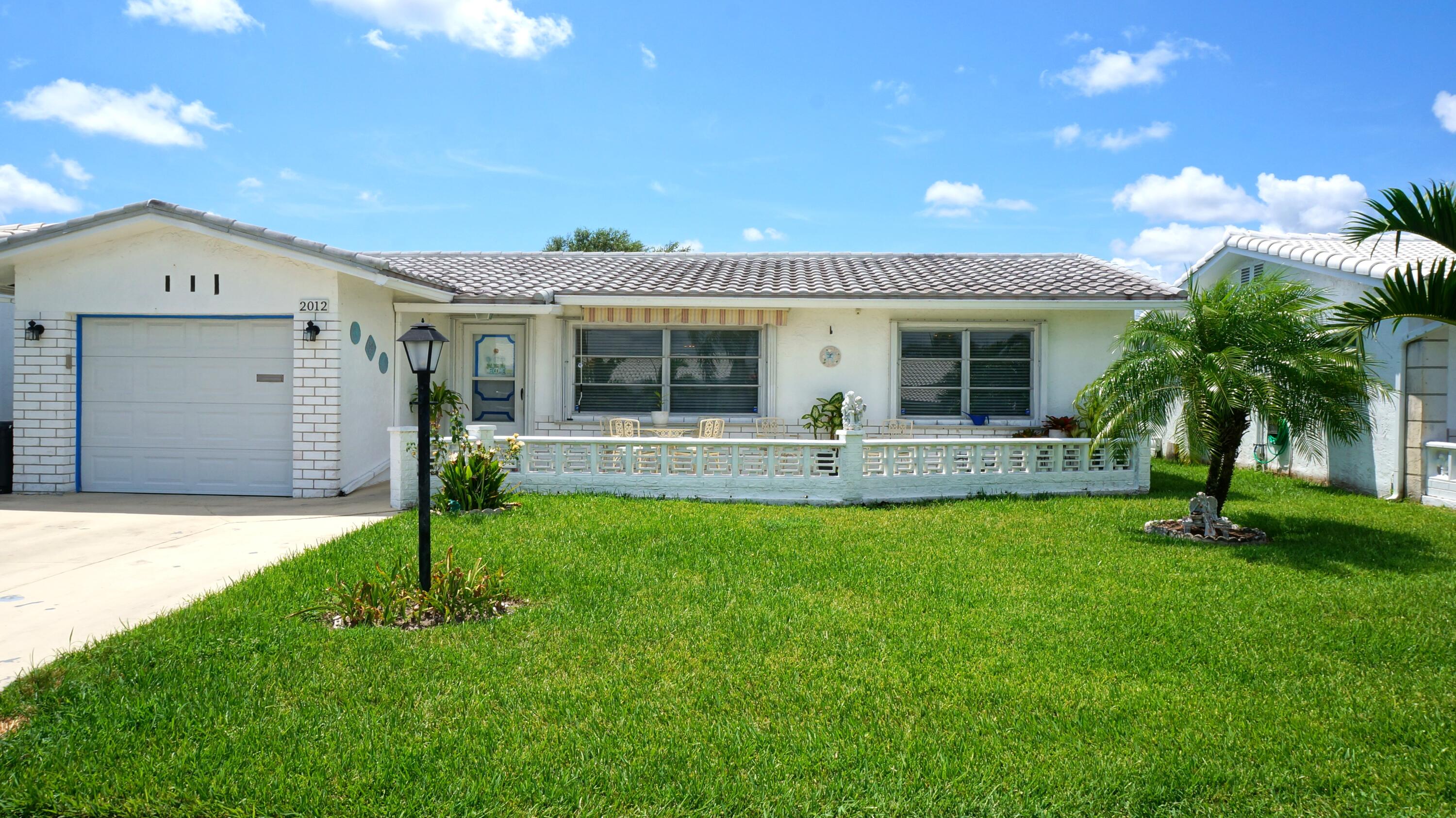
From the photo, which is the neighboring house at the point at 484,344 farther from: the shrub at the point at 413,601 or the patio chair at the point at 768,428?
the shrub at the point at 413,601

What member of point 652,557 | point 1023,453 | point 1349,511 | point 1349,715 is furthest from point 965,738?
point 1349,511

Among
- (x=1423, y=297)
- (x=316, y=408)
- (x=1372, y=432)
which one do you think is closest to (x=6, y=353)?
(x=316, y=408)

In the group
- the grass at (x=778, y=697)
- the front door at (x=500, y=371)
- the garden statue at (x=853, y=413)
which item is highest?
the front door at (x=500, y=371)

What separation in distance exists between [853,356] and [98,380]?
1050 centimetres

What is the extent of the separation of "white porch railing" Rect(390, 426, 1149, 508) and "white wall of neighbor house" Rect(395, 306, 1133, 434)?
96.9 inches

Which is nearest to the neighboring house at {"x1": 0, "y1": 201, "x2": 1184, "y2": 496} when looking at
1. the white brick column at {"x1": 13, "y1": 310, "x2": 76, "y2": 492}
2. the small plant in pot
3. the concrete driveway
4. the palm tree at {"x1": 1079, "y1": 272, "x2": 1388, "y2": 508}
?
the white brick column at {"x1": 13, "y1": 310, "x2": 76, "y2": 492}

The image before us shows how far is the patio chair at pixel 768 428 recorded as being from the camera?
13.7 metres

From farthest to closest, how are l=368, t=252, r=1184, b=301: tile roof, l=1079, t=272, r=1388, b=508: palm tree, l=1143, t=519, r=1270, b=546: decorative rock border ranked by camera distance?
1. l=368, t=252, r=1184, b=301: tile roof
2. l=1143, t=519, r=1270, b=546: decorative rock border
3. l=1079, t=272, r=1388, b=508: palm tree

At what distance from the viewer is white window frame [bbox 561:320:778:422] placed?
13.9 meters

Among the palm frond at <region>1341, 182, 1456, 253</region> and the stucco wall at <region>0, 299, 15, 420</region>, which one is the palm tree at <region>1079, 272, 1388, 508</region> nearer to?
the palm frond at <region>1341, 182, 1456, 253</region>

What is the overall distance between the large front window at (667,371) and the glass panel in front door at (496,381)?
1097mm

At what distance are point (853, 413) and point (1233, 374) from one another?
13.4 feet

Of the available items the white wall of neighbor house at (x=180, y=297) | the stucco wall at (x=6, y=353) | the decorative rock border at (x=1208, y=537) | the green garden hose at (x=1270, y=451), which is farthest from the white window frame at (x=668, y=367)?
the stucco wall at (x=6, y=353)

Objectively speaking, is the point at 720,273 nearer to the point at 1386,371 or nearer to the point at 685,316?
the point at 685,316
